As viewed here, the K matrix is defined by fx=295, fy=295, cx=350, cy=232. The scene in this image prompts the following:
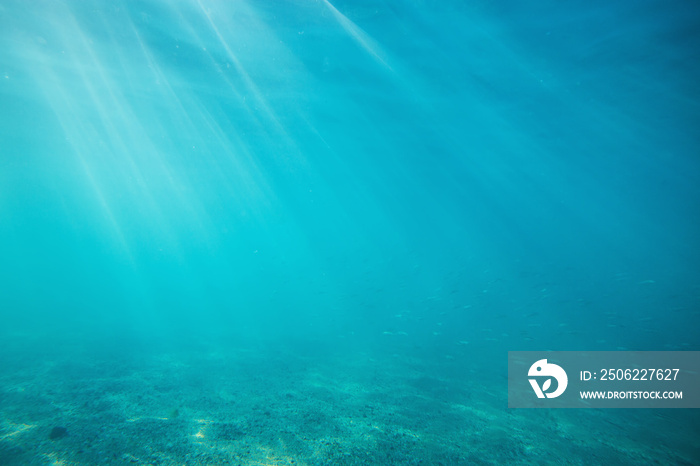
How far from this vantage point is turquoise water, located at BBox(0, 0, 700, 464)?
563 centimetres

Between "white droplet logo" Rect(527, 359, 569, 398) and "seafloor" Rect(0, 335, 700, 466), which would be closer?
"seafloor" Rect(0, 335, 700, 466)

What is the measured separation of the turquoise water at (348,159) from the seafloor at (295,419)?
0.05m

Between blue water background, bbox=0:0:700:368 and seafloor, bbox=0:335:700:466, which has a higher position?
blue water background, bbox=0:0:700:368

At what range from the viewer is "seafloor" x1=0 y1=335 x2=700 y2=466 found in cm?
480

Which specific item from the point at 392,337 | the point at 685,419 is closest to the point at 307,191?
the point at 392,337

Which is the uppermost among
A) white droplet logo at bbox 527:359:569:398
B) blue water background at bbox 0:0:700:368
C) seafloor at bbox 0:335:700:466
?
blue water background at bbox 0:0:700:368

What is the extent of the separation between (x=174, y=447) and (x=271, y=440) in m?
1.54

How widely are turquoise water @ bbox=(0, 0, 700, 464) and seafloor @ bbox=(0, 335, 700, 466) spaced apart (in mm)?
54

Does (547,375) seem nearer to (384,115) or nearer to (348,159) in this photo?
(384,115)

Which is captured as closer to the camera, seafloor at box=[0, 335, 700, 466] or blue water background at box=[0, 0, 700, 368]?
seafloor at box=[0, 335, 700, 466]

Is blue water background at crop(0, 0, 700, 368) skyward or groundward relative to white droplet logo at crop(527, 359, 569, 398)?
skyward

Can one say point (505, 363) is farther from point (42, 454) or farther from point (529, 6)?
point (529, 6)

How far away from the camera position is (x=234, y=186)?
143 feet

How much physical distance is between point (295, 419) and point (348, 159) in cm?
2710
